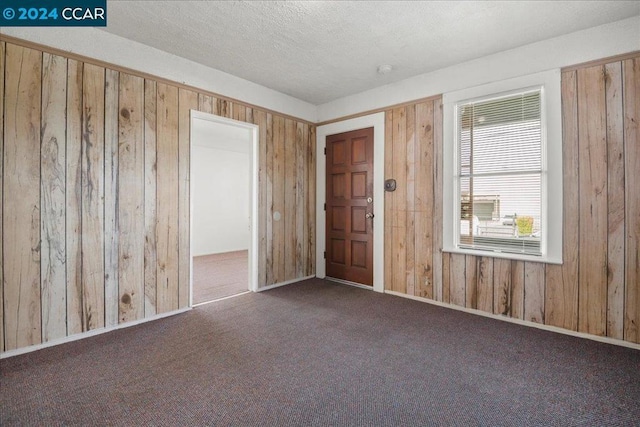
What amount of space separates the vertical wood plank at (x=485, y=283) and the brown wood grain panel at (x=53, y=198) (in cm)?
396

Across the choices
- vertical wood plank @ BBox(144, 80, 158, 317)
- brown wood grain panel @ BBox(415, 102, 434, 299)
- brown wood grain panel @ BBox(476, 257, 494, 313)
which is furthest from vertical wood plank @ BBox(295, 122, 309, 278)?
brown wood grain panel @ BBox(476, 257, 494, 313)

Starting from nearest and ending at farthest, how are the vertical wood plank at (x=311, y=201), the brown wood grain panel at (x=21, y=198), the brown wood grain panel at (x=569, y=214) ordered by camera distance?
the brown wood grain panel at (x=21, y=198)
the brown wood grain panel at (x=569, y=214)
the vertical wood plank at (x=311, y=201)

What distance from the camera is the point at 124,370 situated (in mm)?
2117

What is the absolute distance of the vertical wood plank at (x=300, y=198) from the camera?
179 inches

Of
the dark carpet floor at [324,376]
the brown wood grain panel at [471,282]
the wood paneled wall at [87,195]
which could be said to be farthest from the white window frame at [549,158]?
the wood paneled wall at [87,195]

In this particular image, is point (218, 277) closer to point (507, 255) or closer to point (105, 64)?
point (105, 64)

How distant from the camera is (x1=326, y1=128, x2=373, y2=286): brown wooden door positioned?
4195 mm

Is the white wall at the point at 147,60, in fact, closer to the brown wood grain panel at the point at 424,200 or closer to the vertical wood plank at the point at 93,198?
the vertical wood plank at the point at 93,198

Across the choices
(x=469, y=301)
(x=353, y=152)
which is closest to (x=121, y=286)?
(x=353, y=152)

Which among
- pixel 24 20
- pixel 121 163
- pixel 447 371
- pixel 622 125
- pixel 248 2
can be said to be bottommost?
pixel 447 371

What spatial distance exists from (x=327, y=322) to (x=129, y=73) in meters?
3.09

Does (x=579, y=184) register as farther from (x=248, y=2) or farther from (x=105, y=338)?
(x=105, y=338)

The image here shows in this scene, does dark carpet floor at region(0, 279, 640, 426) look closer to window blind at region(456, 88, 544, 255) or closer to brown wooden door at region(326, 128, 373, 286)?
window blind at region(456, 88, 544, 255)

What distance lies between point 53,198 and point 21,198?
0.19m
